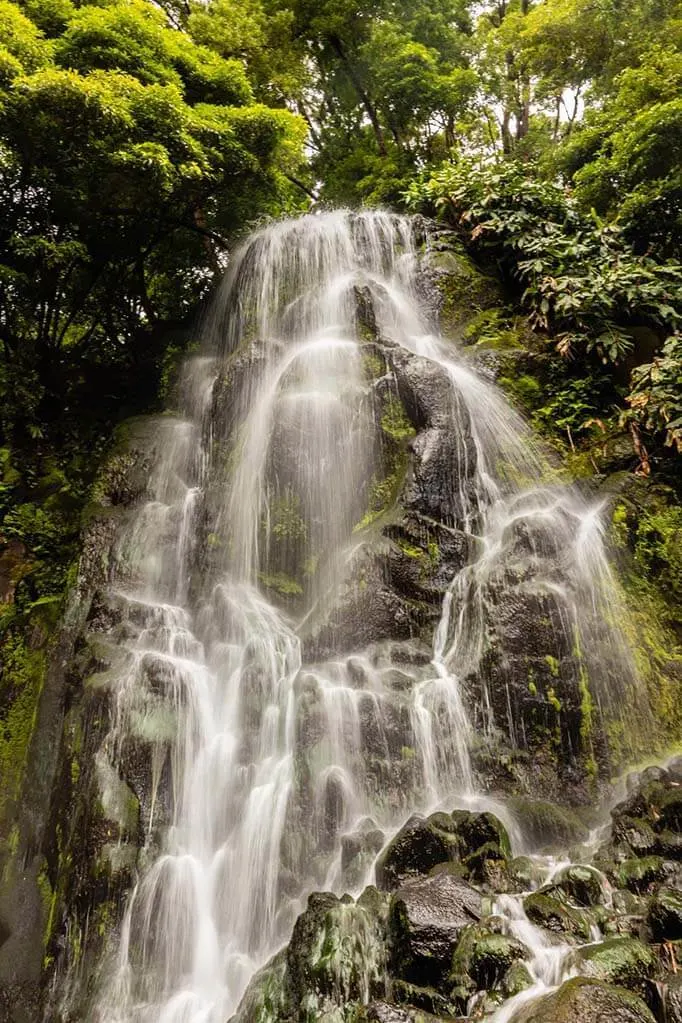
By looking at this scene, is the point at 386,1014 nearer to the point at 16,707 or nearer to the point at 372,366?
the point at 16,707

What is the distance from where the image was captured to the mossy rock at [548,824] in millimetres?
5484

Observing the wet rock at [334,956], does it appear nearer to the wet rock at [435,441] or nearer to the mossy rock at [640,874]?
the mossy rock at [640,874]

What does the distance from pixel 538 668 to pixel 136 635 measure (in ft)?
14.3

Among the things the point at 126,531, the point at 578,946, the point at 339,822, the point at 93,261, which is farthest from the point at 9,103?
the point at 578,946

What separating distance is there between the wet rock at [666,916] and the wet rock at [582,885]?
1.35ft

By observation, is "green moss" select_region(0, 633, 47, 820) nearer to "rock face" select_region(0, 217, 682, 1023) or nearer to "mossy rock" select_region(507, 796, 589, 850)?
"rock face" select_region(0, 217, 682, 1023)

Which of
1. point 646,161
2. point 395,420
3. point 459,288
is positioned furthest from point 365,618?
point 646,161

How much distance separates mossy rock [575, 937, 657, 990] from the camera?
3.62 meters

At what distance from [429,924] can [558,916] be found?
901 millimetres

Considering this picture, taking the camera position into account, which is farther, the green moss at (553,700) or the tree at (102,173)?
the tree at (102,173)

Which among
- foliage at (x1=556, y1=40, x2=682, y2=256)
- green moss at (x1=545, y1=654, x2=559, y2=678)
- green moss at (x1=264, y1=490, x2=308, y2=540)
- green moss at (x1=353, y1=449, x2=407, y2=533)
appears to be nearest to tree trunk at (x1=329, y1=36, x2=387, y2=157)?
foliage at (x1=556, y1=40, x2=682, y2=256)

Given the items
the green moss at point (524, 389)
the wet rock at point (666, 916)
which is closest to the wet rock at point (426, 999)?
the wet rock at point (666, 916)

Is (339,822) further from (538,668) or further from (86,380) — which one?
(86,380)

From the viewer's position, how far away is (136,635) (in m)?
7.11
